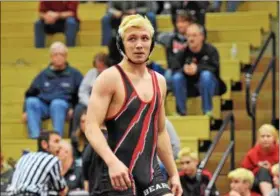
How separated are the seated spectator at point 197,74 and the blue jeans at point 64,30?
255 centimetres

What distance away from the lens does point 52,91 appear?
1403cm

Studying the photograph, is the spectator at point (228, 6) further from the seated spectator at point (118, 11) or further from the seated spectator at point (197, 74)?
the seated spectator at point (197, 74)

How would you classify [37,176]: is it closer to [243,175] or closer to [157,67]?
[243,175]

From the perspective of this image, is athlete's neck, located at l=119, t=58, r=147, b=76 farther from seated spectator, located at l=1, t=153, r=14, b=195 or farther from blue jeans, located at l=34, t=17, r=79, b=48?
blue jeans, located at l=34, t=17, r=79, b=48

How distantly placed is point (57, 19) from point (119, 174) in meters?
9.21

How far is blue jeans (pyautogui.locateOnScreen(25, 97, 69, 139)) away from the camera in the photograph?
13.7m

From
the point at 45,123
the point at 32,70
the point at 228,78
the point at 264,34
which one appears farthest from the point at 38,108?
the point at 264,34

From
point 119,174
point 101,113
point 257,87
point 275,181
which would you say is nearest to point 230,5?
point 257,87

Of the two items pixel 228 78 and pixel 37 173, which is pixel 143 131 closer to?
pixel 37 173

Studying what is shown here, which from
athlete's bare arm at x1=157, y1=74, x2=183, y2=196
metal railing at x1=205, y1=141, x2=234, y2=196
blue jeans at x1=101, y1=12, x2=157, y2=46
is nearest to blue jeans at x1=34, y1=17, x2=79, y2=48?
blue jeans at x1=101, y1=12, x2=157, y2=46

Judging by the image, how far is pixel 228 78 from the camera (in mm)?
14188

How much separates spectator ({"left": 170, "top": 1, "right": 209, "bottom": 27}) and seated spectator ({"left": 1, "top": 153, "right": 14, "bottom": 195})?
3250 mm

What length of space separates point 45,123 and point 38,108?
0.30 m

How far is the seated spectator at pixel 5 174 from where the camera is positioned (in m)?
12.5
